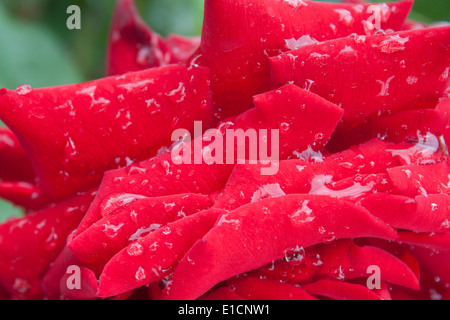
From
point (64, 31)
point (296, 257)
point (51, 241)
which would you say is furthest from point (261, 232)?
point (64, 31)

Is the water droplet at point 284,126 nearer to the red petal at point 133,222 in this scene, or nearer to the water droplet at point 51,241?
the red petal at point 133,222

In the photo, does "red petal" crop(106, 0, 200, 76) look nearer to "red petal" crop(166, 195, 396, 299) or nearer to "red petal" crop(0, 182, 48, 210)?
"red petal" crop(0, 182, 48, 210)

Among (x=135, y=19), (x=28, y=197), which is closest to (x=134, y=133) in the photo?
(x=28, y=197)

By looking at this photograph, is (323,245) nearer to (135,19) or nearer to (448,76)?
(448,76)

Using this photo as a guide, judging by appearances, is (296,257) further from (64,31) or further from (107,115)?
(64,31)

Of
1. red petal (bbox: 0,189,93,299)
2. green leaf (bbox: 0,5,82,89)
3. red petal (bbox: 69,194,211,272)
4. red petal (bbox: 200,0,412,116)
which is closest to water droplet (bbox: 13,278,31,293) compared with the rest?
red petal (bbox: 0,189,93,299)
